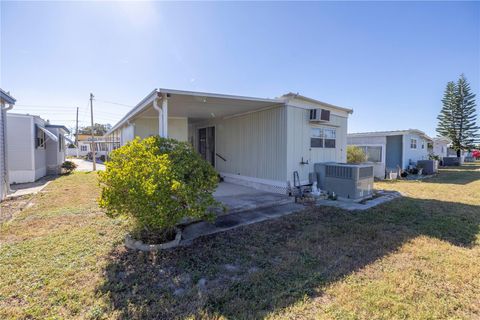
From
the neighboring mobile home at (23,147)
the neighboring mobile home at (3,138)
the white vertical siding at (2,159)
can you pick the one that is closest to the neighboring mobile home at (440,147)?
the neighboring mobile home at (3,138)

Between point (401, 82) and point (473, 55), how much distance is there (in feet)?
10.4

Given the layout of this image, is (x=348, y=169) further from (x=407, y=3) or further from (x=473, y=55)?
(x=473, y=55)

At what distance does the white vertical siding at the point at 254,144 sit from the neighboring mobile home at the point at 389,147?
29.7ft

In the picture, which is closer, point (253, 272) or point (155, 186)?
point (253, 272)

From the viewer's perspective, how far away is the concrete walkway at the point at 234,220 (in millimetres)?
4152

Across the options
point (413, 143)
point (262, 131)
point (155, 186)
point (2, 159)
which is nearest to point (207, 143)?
point (262, 131)

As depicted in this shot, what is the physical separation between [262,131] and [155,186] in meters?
5.14

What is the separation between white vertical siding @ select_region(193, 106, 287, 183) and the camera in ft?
23.5

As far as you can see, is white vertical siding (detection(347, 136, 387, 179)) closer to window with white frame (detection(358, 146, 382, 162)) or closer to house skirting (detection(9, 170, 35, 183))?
window with white frame (detection(358, 146, 382, 162))

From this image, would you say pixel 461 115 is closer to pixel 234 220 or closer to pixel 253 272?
pixel 234 220

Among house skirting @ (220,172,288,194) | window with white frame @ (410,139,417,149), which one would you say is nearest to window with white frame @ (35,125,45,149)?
house skirting @ (220,172,288,194)

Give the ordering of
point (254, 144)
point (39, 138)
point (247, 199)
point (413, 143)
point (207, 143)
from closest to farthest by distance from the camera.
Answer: point (247, 199) < point (254, 144) < point (207, 143) < point (39, 138) < point (413, 143)

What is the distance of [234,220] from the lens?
486cm

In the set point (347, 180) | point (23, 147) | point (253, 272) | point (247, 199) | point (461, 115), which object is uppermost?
point (461, 115)
